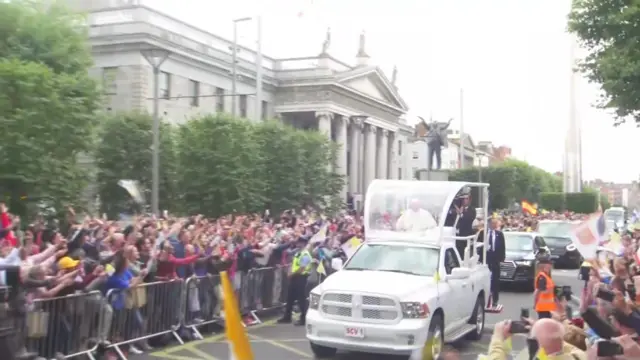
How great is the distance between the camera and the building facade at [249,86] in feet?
167

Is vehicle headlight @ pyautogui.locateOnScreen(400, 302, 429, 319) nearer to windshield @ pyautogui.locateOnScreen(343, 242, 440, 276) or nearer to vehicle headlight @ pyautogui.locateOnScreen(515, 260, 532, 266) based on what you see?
windshield @ pyautogui.locateOnScreen(343, 242, 440, 276)

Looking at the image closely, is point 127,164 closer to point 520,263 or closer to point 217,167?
point 217,167

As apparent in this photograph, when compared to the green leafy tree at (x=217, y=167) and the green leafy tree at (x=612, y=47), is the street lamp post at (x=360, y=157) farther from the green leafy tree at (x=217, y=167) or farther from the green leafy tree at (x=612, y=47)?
the green leafy tree at (x=612, y=47)

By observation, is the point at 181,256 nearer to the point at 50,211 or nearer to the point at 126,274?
the point at 126,274

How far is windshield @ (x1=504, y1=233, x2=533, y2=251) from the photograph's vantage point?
22.1 metres

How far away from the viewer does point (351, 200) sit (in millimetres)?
67250

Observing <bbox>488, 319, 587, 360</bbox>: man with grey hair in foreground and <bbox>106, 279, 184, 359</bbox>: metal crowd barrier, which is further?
<bbox>106, 279, 184, 359</bbox>: metal crowd barrier

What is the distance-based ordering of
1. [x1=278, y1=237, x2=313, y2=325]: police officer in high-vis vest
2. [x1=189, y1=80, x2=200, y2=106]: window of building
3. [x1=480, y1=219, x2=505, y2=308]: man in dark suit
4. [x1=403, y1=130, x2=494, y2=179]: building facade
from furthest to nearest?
[x1=403, y1=130, x2=494, y2=179]: building facade, [x1=189, y1=80, x2=200, y2=106]: window of building, [x1=480, y1=219, x2=505, y2=308]: man in dark suit, [x1=278, y1=237, x2=313, y2=325]: police officer in high-vis vest

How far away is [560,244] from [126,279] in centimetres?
2205

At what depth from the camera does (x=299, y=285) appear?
1516 centimetres

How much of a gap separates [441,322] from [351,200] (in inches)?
2209

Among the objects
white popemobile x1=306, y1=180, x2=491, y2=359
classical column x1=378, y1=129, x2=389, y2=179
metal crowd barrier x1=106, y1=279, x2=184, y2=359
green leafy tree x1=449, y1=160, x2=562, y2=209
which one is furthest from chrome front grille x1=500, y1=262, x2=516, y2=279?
classical column x1=378, y1=129, x2=389, y2=179

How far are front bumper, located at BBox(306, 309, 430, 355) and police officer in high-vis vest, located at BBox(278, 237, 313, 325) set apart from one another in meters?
4.54

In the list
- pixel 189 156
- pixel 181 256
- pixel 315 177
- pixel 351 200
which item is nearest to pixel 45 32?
pixel 189 156
